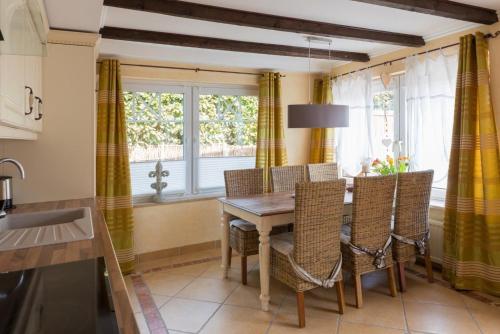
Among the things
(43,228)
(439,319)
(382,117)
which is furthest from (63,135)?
(382,117)

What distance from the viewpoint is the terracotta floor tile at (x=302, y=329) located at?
7.87 ft

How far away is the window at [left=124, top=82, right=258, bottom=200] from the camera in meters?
3.92

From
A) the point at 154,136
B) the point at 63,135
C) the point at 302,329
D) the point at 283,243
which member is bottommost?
the point at 302,329

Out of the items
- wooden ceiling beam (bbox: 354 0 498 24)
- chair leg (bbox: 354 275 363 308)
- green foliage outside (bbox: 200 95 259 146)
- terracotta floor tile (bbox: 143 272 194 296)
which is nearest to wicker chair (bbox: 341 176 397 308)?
chair leg (bbox: 354 275 363 308)

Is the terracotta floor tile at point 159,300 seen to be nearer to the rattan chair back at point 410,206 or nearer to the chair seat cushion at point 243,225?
the chair seat cushion at point 243,225

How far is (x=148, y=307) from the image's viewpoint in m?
2.75

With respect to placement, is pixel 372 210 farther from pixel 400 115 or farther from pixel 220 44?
pixel 220 44

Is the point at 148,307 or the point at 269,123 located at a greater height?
the point at 269,123

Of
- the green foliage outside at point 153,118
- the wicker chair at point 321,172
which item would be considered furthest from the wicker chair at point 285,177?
the green foliage outside at point 153,118

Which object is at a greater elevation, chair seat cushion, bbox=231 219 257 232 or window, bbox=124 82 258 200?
window, bbox=124 82 258 200

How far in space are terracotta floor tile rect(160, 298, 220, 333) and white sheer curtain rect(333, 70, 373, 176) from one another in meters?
2.59

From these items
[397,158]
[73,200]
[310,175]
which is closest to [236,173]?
[310,175]

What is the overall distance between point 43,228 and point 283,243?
5.38 feet

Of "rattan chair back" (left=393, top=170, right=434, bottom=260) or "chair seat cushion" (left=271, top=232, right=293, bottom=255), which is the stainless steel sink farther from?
"rattan chair back" (left=393, top=170, right=434, bottom=260)
